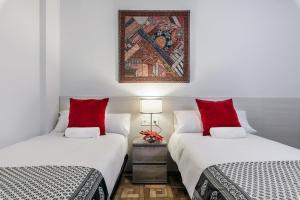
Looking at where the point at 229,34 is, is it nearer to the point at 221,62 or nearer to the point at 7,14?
the point at 221,62

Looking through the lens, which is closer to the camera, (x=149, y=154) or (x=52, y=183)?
(x=52, y=183)

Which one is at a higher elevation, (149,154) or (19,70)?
(19,70)

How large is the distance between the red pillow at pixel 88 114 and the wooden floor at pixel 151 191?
660mm

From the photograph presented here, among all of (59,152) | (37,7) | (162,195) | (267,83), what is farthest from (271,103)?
(37,7)

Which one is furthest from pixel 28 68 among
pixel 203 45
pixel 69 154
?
pixel 203 45

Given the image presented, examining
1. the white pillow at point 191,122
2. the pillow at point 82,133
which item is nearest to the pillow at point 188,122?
the white pillow at point 191,122

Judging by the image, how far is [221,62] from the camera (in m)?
3.85

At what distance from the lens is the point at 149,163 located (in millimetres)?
3312

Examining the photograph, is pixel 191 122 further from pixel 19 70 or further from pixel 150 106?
pixel 19 70

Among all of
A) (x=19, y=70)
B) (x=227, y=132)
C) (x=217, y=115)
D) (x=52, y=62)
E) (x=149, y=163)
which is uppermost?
(x=52, y=62)

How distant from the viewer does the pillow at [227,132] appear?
3.09 m

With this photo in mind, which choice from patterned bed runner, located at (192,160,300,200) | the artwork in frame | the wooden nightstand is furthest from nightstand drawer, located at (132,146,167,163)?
patterned bed runner, located at (192,160,300,200)

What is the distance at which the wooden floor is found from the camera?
2.90 metres

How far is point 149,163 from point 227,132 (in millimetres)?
928
